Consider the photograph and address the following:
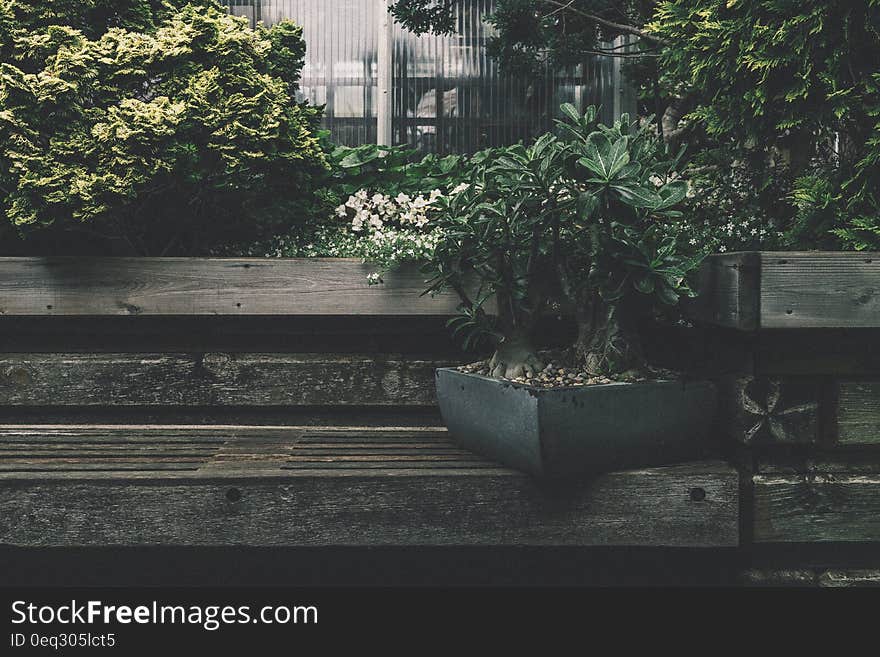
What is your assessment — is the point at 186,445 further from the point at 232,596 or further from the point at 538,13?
the point at 538,13

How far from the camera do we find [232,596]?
8.36 feet

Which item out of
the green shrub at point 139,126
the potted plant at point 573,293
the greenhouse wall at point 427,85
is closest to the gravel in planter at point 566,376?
the potted plant at point 573,293

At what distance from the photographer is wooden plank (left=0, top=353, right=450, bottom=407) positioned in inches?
112

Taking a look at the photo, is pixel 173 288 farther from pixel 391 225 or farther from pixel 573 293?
pixel 573 293

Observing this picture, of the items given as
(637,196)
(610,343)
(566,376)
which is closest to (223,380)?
(566,376)

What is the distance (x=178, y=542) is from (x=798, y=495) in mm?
1757

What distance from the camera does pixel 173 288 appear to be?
2.70 metres

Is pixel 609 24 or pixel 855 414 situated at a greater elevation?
pixel 609 24

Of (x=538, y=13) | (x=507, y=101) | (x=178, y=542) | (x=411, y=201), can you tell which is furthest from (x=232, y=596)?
(x=507, y=101)

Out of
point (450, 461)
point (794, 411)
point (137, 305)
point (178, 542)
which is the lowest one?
point (178, 542)

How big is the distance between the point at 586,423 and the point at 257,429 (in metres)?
1.23

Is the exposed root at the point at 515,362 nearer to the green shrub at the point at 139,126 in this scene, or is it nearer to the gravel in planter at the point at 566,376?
the gravel in planter at the point at 566,376

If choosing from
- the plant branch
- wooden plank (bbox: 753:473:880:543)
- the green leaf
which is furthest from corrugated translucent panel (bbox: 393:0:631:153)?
wooden plank (bbox: 753:473:880:543)

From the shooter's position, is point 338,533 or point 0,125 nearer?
point 338,533
